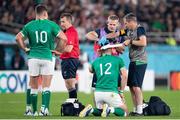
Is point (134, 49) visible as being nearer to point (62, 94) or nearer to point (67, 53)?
point (67, 53)

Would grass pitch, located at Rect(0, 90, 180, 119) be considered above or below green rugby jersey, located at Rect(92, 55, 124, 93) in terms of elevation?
below

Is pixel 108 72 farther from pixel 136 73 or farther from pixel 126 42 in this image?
pixel 136 73

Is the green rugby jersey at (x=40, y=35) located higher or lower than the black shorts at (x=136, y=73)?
higher

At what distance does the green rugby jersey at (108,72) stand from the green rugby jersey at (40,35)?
1397 millimetres

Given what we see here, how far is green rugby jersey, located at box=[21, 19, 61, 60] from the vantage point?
17.7m

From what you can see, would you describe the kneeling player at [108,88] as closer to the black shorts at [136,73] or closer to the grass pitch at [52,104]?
the grass pitch at [52,104]

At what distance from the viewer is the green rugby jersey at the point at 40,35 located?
17719 mm

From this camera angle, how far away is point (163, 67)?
3400 cm

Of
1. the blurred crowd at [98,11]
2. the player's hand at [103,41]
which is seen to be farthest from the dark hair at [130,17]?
the blurred crowd at [98,11]

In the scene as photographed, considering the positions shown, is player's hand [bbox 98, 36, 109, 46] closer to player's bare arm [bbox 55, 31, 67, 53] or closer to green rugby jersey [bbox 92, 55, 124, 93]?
green rugby jersey [bbox 92, 55, 124, 93]

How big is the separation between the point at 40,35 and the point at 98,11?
1792cm

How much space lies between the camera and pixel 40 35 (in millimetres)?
17734

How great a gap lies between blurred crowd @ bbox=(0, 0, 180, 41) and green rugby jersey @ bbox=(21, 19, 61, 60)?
14.7 meters

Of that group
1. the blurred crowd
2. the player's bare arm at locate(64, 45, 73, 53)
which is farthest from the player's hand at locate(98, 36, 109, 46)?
the blurred crowd
